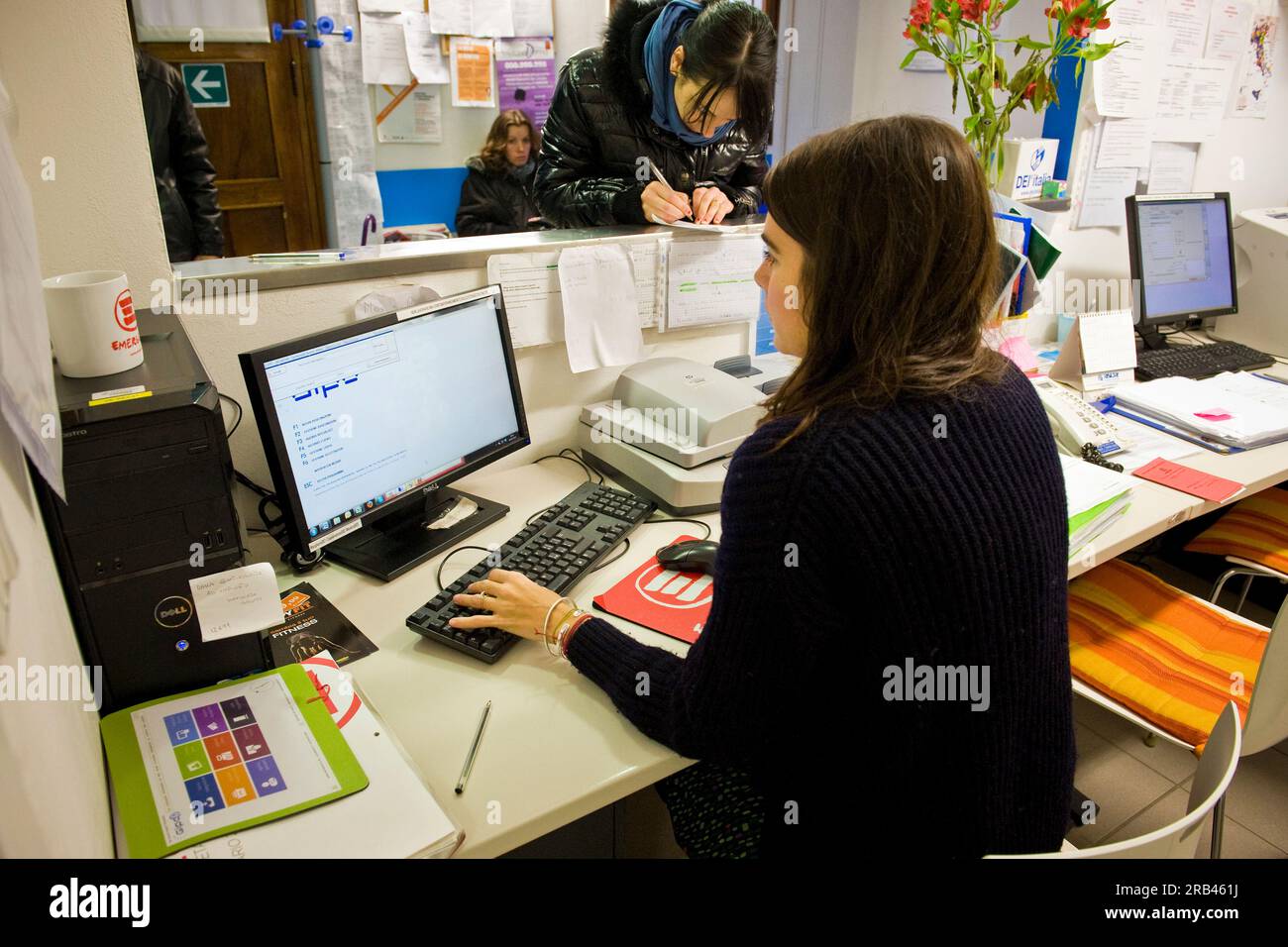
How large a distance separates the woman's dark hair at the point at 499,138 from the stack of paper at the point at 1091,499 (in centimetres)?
269

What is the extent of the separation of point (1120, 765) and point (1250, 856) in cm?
31

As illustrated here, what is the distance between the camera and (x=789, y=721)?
0.95 meters

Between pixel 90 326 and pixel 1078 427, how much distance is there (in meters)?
1.71

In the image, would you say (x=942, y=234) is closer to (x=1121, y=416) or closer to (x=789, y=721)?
(x=789, y=721)

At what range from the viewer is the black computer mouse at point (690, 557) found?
1297mm

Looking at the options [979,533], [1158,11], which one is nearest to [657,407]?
[979,533]

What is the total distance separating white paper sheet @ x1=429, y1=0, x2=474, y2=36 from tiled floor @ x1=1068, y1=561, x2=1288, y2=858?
10.5ft

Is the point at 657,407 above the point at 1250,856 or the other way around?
above

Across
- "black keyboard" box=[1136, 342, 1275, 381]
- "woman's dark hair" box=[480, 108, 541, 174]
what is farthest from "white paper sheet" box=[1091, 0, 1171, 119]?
"woman's dark hair" box=[480, 108, 541, 174]

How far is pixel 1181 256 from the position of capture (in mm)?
2412

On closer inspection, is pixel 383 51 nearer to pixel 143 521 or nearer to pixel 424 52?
pixel 424 52

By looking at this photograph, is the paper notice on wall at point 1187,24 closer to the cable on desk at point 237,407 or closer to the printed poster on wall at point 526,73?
the printed poster on wall at point 526,73

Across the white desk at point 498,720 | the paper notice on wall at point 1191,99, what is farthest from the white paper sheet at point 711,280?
the paper notice on wall at point 1191,99
